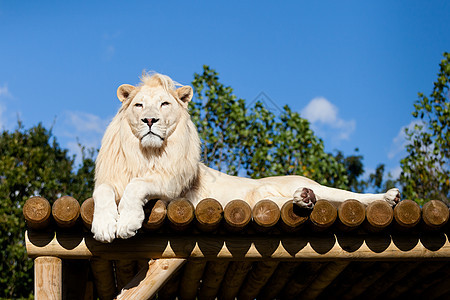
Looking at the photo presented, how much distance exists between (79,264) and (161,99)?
1261 mm

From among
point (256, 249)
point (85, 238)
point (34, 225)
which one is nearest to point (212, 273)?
point (256, 249)

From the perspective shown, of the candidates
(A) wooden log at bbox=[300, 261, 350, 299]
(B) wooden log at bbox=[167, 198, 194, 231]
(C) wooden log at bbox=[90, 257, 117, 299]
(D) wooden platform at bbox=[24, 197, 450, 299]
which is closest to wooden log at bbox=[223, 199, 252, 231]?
(D) wooden platform at bbox=[24, 197, 450, 299]

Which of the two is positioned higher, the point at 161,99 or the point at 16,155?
the point at 16,155

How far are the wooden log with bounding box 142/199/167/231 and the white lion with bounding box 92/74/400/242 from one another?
8cm

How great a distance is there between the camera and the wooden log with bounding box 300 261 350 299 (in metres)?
3.88

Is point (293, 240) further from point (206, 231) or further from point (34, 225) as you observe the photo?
point (34, 225)

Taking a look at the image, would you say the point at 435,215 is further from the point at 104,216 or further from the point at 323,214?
the point at 104,216

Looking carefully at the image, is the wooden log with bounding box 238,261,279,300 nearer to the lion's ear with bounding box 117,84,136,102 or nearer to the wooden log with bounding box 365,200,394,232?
the wooden log with bounding box 365,200,394,232

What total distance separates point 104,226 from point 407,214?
1.76 m

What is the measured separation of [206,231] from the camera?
129 inches

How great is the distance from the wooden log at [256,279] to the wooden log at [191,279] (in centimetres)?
40

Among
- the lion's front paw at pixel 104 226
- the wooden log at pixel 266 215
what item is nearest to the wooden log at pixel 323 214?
the wooden log at pixel 266 215

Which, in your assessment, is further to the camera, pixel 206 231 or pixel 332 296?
pixel 332 296

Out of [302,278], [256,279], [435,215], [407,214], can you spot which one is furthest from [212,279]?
[435,215]
